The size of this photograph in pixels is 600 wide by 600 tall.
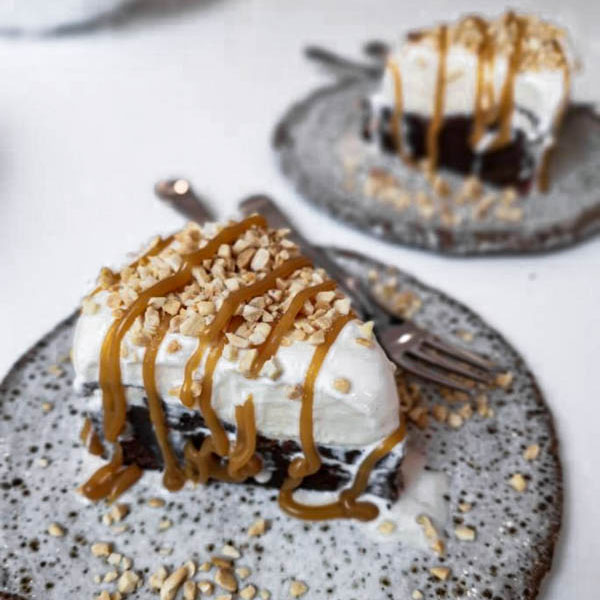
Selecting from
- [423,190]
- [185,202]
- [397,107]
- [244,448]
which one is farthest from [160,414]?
[397,107]

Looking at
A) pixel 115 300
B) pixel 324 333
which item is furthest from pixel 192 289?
pixel 324 333

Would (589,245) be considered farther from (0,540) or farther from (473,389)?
(0,540)

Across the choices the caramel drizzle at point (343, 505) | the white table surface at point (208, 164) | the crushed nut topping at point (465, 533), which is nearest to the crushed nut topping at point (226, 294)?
the caramel drizzle at point (343, 505)

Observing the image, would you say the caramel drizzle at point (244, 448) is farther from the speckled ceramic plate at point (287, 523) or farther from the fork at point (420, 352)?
the fork at point (420, 352)

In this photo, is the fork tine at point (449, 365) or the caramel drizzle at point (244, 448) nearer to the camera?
the caramel drizzle at point (244, 448)

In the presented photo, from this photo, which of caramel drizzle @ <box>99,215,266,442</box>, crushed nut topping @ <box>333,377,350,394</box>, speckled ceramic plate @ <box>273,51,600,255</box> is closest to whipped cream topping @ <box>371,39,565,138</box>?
speckled ceramic plate @ <box>273,51,600,255</box>

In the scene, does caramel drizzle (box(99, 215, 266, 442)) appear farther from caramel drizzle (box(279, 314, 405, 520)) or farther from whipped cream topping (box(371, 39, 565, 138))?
whipped cream topping (box(371, 39, 565, 138))

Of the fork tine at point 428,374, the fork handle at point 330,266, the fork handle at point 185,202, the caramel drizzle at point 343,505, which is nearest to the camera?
the caramel drizzle at point 343,505
